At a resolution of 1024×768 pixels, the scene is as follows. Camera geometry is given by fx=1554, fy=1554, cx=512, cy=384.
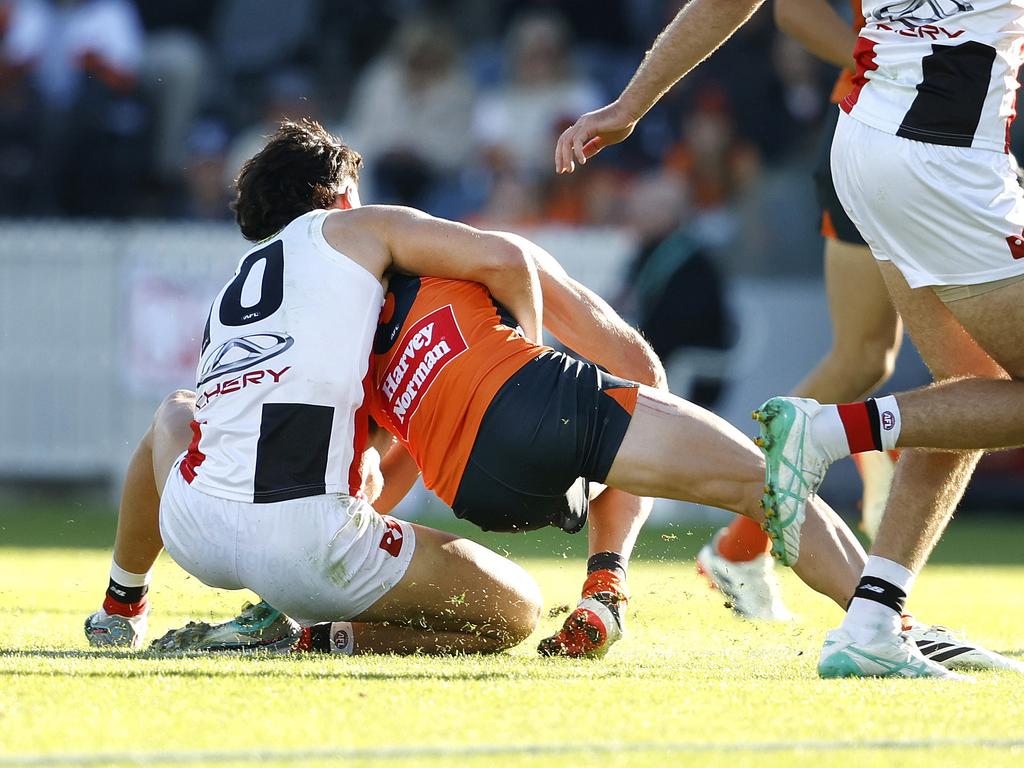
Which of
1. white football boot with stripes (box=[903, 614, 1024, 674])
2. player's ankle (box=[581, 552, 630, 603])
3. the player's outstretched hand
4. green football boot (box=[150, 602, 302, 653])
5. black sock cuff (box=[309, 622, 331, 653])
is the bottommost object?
green football boot (box=[150, 602, 302, 653])

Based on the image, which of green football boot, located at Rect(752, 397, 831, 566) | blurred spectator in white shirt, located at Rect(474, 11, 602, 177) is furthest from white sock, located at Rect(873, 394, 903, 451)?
blurred spectator in white shirt, located at Rect(474, 11, 602, 177)

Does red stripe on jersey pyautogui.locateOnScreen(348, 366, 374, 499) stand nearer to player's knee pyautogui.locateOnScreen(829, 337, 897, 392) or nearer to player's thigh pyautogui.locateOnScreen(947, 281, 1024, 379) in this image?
player's thigh pyautogui.locateOnScreen(947, 281, 1024, 379)

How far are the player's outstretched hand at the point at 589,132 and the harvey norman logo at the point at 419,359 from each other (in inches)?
21.6

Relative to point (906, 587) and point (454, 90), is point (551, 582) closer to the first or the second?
point (906, 587)

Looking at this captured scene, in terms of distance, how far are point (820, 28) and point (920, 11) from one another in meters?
1.98

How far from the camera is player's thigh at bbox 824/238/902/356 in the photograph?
5.66 meters

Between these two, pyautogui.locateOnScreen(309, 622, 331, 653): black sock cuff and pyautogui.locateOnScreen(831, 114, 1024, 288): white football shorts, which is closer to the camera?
pyautogui.locateOnScreen(831, 114, 1024, 288): white football shorts

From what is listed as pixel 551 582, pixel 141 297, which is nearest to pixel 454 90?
pixel 141 297

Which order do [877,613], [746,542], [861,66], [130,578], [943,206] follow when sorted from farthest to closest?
[746,542], [130,578], [861,66], [877,613], [943,206]

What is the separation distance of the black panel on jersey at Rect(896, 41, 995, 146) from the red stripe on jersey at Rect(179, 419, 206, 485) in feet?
6.54

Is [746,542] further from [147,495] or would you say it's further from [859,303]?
[147,495]

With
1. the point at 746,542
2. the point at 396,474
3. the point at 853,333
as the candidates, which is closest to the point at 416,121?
the point at 853,333

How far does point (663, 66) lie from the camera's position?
421 centimetres

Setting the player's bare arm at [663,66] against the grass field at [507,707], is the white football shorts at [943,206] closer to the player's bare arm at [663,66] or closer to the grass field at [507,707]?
the player's bare arm at [663,66]
